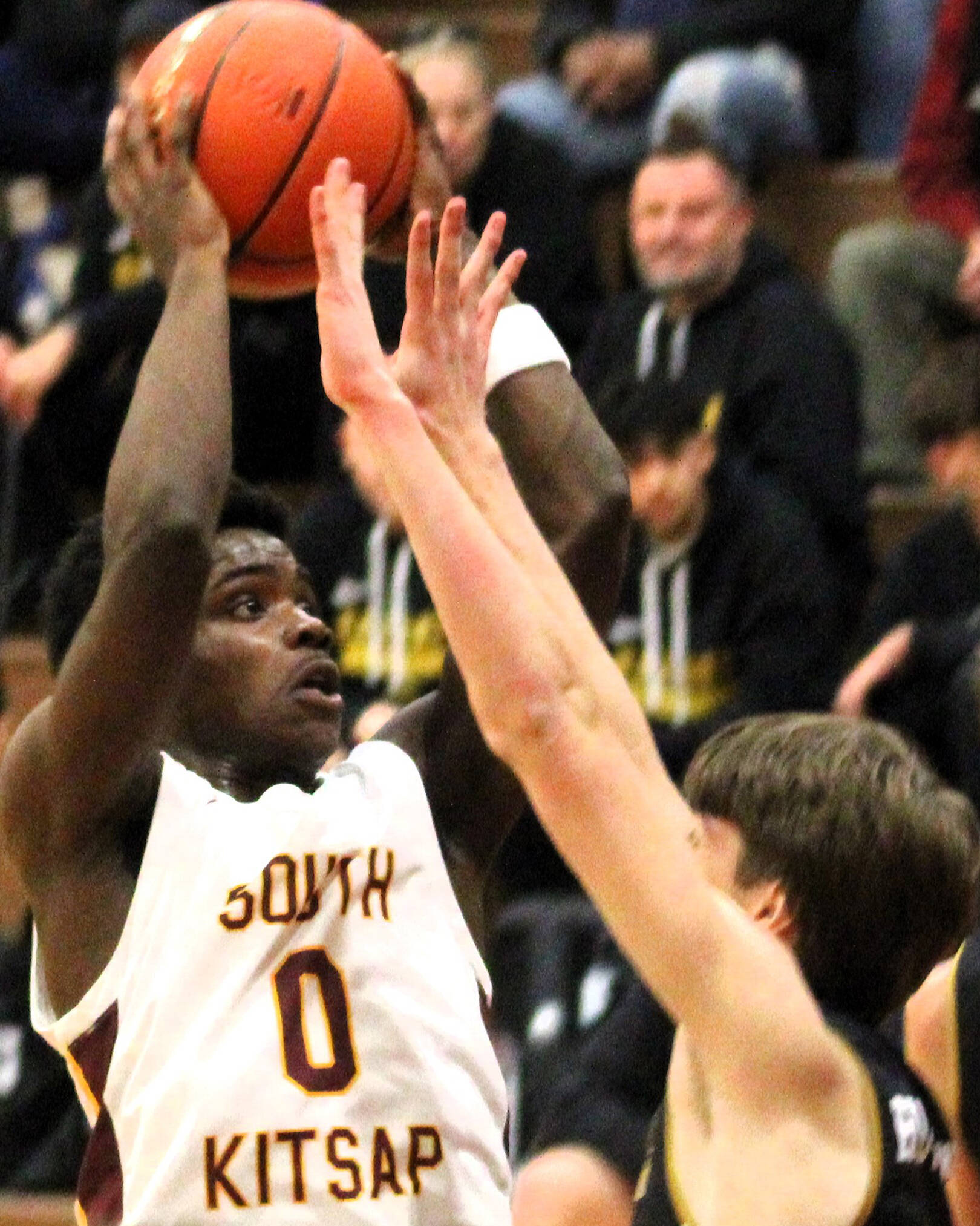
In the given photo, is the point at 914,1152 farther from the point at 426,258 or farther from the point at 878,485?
the point at 878,485

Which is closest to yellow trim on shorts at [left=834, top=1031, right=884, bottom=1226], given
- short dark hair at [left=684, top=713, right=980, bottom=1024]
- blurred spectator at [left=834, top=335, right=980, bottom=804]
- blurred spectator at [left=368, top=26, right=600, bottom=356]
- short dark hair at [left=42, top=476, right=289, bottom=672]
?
short dark hair at [left=684, top=713, right=980, bottom=1024]

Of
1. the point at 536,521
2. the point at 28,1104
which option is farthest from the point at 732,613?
the point at 536,521

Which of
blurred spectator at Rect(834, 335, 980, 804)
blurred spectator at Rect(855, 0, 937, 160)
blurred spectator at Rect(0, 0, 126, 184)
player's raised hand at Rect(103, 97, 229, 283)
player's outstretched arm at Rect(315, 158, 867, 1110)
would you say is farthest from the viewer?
blurred spectator at Rect(0, 0, 126, 184)

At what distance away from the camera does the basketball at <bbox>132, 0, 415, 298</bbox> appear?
9.16ft

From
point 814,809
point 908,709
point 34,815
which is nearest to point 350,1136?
point 34,815

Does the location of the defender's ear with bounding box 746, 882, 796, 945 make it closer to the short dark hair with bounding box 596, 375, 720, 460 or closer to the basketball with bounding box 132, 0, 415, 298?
the basketball with bounding box 132, 0, 415, 298

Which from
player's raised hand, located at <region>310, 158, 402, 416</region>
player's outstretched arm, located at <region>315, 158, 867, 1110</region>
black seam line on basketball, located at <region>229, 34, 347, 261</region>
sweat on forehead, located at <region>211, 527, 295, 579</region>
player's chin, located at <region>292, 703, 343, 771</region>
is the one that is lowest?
player's chin, located at <region>292, 703, 343, 771</region>

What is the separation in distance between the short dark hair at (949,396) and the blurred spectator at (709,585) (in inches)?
15.3

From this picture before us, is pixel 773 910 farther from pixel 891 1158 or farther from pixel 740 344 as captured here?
pixel 740 344

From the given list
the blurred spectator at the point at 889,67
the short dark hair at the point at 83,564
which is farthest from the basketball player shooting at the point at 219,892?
the blurred spectator at the point at 889,67

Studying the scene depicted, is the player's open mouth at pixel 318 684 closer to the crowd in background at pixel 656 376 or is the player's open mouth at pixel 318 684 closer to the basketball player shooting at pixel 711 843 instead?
the basketball player shooting at pixel 711 843

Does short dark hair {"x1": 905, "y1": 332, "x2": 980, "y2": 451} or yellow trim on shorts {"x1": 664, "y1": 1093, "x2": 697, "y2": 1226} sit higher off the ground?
yellow trim on shorts {"x1": 664, "y1": 1093, "x2": 697, "y2": 1226}

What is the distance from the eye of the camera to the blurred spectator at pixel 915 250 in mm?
5707

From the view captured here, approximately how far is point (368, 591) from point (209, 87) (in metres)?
2.59
